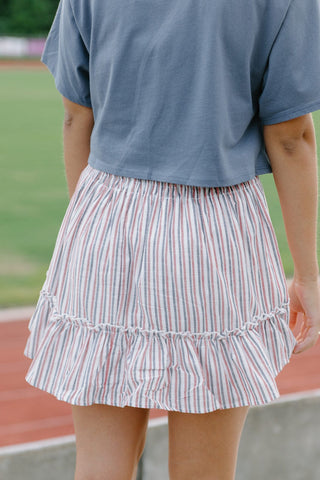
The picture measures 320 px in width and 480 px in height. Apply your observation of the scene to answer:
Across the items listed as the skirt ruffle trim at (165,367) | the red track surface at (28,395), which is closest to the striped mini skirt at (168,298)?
the skirt ruffle trim at (165,367)

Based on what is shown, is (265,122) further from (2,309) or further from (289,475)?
(2,309)

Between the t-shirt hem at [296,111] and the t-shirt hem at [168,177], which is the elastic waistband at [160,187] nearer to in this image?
the t-shirt hem at [168,177]

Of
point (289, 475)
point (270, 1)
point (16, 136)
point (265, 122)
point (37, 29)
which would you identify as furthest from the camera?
point (37, 29)

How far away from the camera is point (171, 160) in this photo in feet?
4.09

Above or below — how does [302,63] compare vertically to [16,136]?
above

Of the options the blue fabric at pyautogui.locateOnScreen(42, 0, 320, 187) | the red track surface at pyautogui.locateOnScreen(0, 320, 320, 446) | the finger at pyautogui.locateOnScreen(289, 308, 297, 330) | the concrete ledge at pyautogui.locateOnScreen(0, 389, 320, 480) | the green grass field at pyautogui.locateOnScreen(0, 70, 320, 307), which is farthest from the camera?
the green grass field at pyautogui.locateOnScreen(0, 70, 320, 307)

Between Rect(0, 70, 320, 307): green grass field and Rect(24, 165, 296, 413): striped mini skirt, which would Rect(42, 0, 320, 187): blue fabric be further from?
Rect(0, 70, 320, 307): green grass field

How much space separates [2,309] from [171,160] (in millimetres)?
2957

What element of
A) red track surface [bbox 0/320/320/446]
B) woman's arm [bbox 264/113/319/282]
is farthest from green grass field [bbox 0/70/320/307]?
red track surface [bbox 0/320/320/446]

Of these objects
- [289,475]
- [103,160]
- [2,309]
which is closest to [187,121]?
[103,160]

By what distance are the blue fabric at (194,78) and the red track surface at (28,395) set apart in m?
1.61

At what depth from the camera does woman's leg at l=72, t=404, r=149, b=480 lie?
134cm

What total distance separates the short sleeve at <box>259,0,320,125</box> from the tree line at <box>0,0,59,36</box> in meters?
37.2

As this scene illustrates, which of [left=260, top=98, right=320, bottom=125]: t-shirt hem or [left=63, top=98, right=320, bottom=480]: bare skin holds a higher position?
[left=260, top=98, right=320, bottom=125]: t-shirt hem
